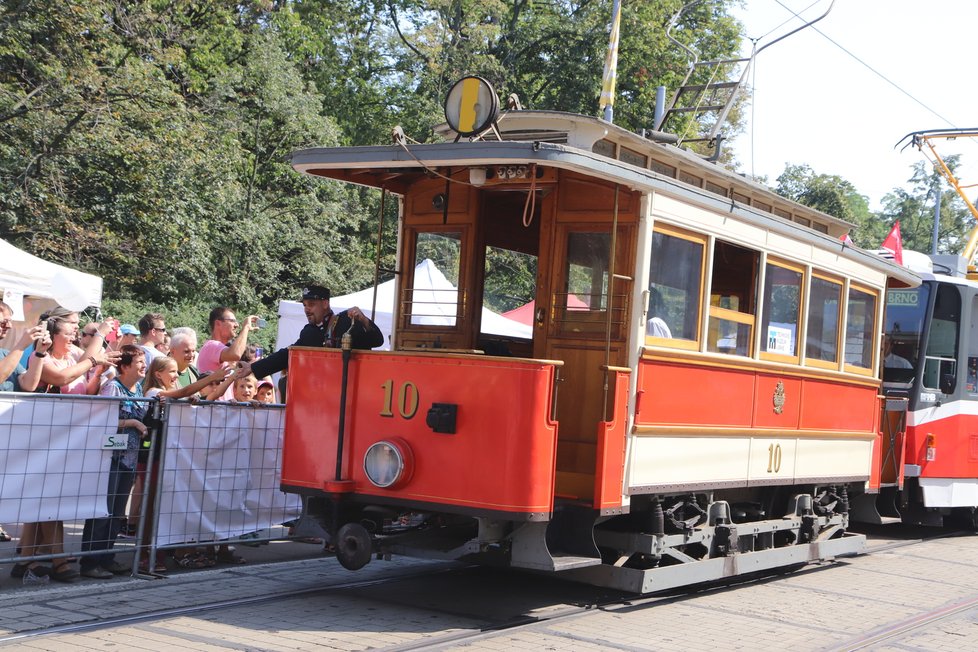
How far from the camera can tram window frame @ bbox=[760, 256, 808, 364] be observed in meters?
9.02

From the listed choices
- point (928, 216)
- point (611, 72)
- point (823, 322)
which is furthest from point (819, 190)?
point (823, 322)

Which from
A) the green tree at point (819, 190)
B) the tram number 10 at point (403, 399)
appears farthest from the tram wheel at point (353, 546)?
the green tree at point (819, 190)

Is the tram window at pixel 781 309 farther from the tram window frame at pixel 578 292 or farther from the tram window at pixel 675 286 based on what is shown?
the tram window frame at pixel 578 292

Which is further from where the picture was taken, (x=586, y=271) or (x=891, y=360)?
(x=891, y=360)

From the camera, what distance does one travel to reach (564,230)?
814 cm

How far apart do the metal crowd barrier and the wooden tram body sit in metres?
1.03

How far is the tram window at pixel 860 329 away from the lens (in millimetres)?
10555

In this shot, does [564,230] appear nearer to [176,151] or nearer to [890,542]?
[890,542]

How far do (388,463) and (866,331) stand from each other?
566cm

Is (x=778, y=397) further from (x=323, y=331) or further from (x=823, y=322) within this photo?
(x=323, y=331)

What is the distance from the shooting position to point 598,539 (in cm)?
798

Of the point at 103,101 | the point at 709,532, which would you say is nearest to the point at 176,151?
the point at 103,101

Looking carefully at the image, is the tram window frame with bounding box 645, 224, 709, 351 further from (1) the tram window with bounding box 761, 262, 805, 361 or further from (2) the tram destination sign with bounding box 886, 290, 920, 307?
(2) the tram destination sign with bounding box 886, 290, 920, 307

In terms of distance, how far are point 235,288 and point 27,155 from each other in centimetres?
637
